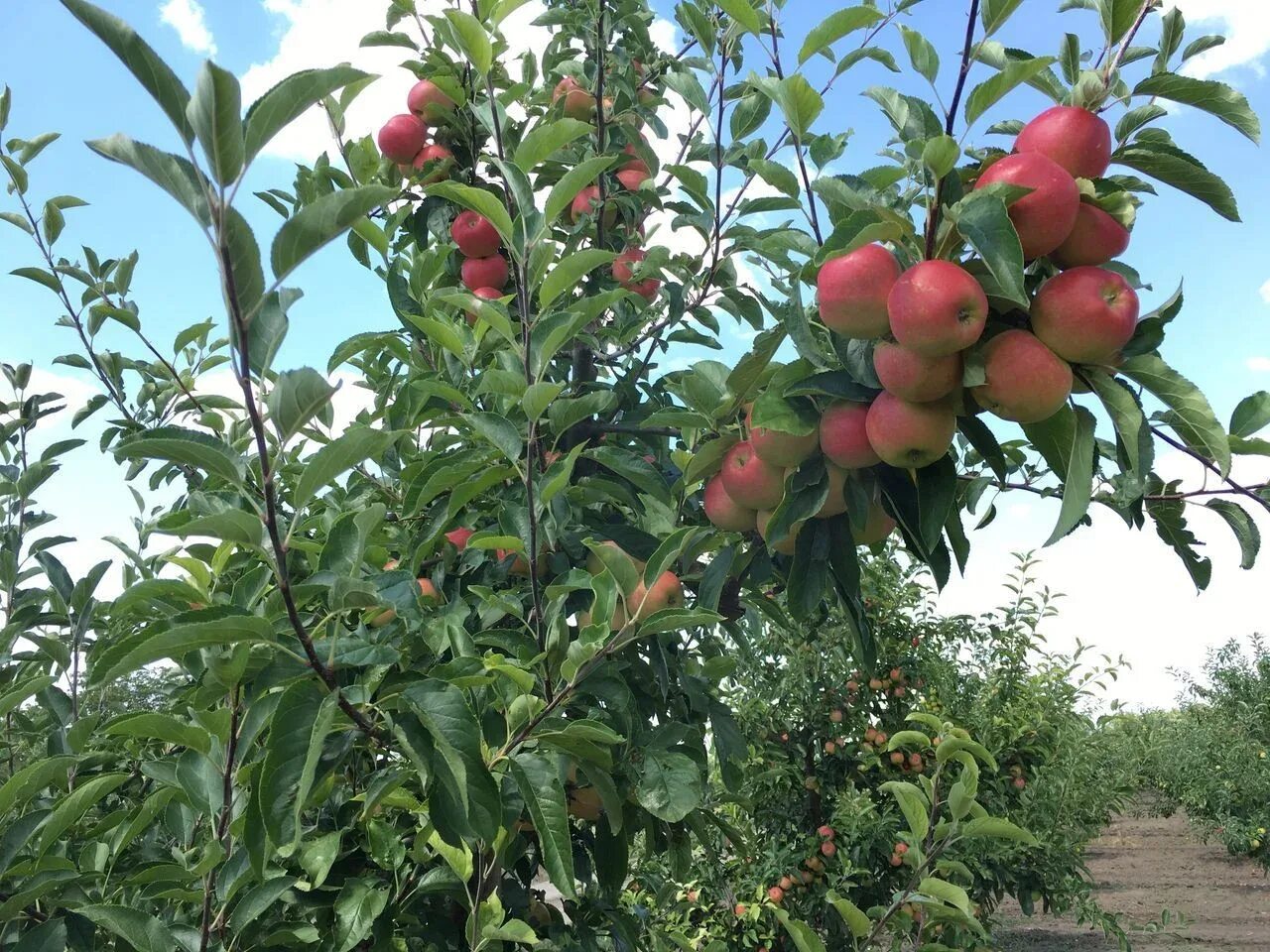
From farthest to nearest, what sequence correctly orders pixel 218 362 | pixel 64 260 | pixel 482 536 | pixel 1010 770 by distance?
pixel 1010 770
pixel 218 362
pixel 64 260
pixel 482 536

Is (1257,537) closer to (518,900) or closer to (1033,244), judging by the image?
(1033,244)

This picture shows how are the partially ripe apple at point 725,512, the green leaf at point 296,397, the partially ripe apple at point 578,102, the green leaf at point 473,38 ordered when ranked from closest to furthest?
the green leaf at point 296,397
the partially ripe apple at point 725,512
the green leaf at point 473,38
the partially ripe apple at point 578,102

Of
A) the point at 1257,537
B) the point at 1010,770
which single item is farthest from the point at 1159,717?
the point at 1257,537

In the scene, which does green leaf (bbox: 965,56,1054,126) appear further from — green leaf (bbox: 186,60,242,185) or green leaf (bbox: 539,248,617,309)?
green leaf (bbox: 186,60,242,185)

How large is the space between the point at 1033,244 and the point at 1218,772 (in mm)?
9765

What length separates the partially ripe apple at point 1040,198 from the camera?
1.00m

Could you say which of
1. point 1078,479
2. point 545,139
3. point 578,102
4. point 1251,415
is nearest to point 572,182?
point 545,139

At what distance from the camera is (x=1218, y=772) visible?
349 inches

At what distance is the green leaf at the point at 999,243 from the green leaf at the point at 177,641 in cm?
80

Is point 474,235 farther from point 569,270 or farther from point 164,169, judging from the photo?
point 164,169

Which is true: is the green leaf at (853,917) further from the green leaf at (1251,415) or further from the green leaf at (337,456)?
the green leaf at (337,456)

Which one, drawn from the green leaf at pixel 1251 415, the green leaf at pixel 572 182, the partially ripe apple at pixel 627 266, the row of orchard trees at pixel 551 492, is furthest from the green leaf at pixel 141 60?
the partially ripe apple at pixel 627 266

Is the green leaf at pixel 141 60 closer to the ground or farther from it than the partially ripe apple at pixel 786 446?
farther from it

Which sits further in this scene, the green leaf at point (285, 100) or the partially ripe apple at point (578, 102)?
the partially ripe apple at point (578, 102)
